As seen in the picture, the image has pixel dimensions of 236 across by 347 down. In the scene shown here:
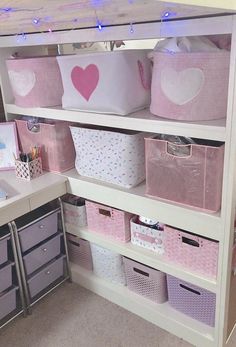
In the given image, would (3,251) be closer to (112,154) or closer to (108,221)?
(108,221)

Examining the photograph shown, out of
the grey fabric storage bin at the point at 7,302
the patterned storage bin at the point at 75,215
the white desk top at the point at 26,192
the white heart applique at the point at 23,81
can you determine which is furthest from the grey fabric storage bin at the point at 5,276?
the white heart applique at the point at 23,81

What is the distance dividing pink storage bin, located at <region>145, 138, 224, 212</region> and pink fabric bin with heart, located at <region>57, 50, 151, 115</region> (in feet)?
0.65

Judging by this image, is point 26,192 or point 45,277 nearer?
point 26,192

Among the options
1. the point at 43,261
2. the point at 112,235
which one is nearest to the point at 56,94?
the point at 112,235

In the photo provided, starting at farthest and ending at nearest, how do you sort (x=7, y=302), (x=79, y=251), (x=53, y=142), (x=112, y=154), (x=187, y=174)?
(x=79, y=251)
(x=53, y=142)
(x=7, y=302)
(x=112, y=154)
(x=187, y=174)

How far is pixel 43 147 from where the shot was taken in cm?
178

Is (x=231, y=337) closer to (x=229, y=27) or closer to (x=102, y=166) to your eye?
(x=102, y=166)

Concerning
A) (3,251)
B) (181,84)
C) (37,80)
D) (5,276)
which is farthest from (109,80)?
(5,276)

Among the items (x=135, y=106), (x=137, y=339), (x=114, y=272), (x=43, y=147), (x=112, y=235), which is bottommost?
(x=137, y=339)

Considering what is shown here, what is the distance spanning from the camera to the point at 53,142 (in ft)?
5.66

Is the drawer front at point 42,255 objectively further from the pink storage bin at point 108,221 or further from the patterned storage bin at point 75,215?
the pink storage bin at point 108,221

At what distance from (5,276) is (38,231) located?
10.3 inches

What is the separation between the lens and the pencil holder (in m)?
1.72

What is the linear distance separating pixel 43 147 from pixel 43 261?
24.0 inches
